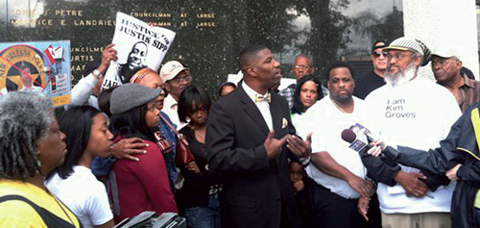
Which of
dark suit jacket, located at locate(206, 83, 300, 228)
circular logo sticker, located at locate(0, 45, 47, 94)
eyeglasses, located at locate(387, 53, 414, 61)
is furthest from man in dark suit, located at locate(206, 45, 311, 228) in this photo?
circular logo sticker, located at locate(0, 45, 47, 94)

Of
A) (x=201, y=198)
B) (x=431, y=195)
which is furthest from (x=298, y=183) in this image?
(x=431, y=195)

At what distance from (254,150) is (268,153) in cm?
12

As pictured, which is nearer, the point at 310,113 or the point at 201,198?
the point at 201,198

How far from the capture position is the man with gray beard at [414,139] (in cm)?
370

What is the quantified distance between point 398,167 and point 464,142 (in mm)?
575

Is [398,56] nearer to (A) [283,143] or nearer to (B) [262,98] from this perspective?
(B) [262,98]

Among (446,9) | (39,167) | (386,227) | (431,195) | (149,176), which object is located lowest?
(386,227)

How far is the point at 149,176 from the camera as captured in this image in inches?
123

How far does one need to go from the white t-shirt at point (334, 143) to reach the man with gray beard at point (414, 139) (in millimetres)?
353

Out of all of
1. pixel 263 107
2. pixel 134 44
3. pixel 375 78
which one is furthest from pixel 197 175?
pixel 375 78

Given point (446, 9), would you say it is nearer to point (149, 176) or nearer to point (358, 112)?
point (358, 112)

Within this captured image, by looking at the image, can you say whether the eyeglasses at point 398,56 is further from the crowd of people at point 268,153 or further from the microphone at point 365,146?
the microphone at point 365,146

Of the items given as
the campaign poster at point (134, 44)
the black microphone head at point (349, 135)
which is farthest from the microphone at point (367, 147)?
the campaign poster at point (134, 44)

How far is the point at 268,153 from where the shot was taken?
3568 mm
